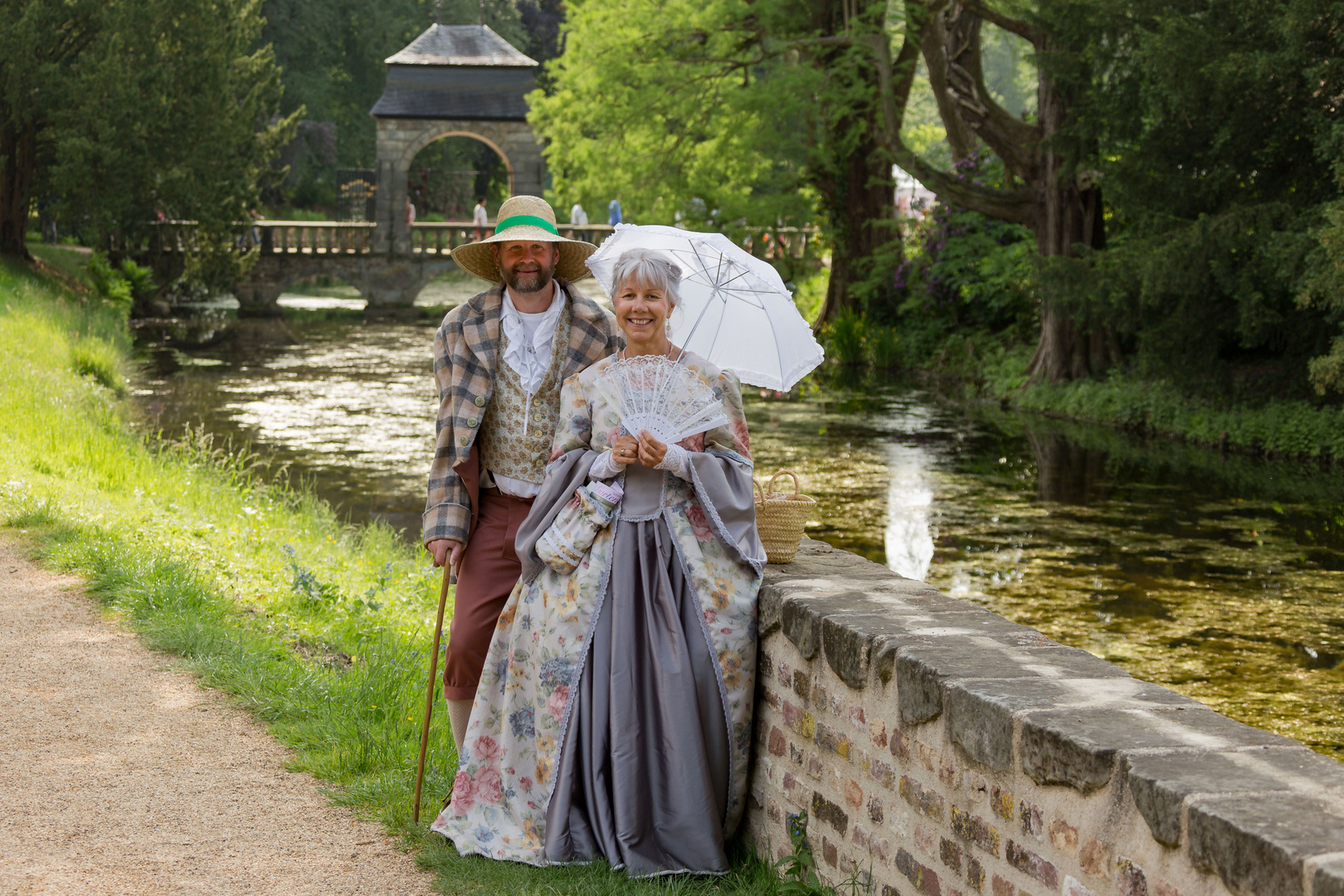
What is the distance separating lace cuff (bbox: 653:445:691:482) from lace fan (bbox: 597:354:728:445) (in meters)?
0.05

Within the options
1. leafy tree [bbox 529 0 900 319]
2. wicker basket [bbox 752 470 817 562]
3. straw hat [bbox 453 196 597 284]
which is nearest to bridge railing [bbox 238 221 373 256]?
leafy tree [bbox 529 0 900 319]

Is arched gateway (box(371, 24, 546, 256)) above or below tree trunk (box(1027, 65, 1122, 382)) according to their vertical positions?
above

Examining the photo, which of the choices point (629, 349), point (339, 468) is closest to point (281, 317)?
point (339, 468)

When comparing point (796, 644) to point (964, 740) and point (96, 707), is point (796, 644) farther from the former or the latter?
point (96, 707)

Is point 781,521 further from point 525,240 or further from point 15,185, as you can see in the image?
point 15,185

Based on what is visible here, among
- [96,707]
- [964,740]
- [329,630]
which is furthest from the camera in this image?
[329,630]

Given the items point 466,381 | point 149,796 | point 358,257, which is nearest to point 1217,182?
point 466,381

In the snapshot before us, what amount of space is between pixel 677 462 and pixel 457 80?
32944 mm

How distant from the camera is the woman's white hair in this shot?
3488 mm

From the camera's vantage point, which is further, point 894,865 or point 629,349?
point 629,349

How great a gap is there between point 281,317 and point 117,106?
7245 millimetres

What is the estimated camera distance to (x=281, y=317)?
1136 inches

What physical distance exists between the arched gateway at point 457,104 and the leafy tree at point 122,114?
7.77 metres

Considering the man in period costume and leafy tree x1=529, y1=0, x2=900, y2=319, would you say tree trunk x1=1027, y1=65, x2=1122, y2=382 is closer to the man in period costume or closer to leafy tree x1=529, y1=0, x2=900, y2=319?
leafy tree x1=529, y1=0, x2=900, y2=319
